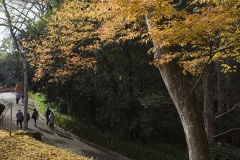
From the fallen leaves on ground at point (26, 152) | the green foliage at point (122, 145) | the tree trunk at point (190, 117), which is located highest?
the tree trunk at point (190, 117)

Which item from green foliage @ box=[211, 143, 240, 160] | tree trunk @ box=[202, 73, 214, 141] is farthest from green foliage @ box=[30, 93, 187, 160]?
green foliage @ box=[211, 143, 240, 160]

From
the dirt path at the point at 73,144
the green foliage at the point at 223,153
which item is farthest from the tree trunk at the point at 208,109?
the dirt path at the point at 73,144

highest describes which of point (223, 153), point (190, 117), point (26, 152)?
point (190, 117)

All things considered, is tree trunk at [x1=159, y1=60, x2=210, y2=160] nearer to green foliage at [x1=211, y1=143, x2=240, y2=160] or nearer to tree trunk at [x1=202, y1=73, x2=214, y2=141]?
green foliage at [x1=211, y1=143, x2=240, y2=160]

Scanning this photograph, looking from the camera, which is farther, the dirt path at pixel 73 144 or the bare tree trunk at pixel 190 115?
the dirt path at pixel 73 144

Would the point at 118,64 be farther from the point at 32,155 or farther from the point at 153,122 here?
the point at 32,155

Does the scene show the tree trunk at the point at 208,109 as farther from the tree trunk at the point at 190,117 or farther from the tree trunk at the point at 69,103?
the tree trunk at the point at 69,103


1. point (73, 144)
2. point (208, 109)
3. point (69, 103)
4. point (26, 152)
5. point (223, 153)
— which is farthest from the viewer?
point (69, 103)

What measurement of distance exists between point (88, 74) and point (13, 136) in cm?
938

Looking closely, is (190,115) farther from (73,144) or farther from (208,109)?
(73,144)

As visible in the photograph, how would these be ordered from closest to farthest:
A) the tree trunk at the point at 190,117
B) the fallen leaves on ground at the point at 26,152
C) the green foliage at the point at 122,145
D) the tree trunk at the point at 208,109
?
the fallen leaves on ground at the point at 26,152
the tree trunk at the point at 190,117
the tree trunk at the point at 208,109
the green foliage at the point at 122,145

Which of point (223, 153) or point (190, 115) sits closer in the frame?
point (190, 115)

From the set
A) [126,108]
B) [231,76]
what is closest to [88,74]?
[126,108]

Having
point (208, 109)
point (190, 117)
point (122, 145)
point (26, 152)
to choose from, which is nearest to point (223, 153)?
point (208, 109)
